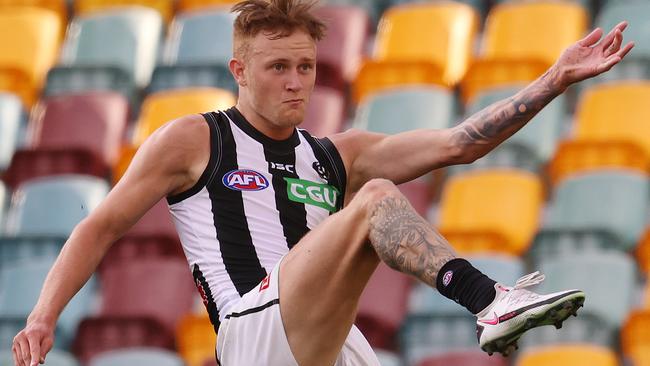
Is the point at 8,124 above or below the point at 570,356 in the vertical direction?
above

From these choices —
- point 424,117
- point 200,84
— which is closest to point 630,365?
point 424,117

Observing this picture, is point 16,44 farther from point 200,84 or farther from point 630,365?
point 630,365

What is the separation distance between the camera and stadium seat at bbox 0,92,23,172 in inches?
442

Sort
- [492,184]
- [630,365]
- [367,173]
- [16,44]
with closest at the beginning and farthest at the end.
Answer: [367,173] < [630,365] < [492,184] < [16,44]

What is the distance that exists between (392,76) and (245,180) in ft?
16.5

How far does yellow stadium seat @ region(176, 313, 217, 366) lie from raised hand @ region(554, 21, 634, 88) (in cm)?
376

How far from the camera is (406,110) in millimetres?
10617

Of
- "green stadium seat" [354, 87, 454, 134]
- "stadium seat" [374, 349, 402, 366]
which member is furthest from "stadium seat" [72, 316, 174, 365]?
"green stadium seat" [354, 87, 454, 134]

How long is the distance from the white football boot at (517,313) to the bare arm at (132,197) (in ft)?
4.32

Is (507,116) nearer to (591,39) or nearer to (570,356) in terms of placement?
(591,39)

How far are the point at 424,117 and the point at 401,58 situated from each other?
79cm

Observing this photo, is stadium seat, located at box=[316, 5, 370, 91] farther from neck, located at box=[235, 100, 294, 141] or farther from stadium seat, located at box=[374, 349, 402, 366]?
neck, located at box=[235, 100, 294, 141]

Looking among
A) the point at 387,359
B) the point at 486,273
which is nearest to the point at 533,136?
the point at 486,273

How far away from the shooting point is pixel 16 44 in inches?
477
